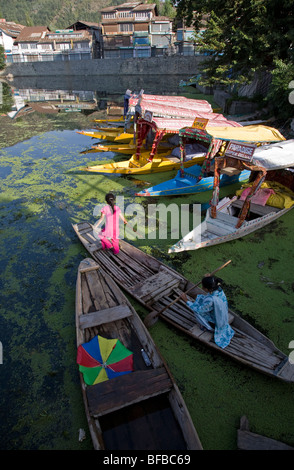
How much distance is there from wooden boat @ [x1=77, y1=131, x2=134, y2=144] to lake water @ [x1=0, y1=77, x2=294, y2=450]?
500 centimetres

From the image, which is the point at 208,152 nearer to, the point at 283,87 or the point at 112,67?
the point at 283,87

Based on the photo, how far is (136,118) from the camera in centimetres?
1313

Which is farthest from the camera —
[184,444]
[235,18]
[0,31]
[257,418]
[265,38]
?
[0,31]

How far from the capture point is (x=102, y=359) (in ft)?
14.2

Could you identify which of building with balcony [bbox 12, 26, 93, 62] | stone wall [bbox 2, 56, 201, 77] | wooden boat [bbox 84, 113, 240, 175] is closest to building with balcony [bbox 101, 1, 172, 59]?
stone wall [bbox 2, 56, 201, 77]

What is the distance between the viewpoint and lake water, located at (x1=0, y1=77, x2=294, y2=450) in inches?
156

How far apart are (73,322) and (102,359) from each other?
1.45 metres

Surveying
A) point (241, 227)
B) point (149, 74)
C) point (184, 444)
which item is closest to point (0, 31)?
point (149, 74)

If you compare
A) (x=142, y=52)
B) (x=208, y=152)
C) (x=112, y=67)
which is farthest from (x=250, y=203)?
(x=142, y=52)

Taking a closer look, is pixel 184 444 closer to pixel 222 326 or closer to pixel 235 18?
pixel 222 326

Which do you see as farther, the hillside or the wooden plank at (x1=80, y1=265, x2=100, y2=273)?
the hillside

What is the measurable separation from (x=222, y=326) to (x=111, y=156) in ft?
40.4

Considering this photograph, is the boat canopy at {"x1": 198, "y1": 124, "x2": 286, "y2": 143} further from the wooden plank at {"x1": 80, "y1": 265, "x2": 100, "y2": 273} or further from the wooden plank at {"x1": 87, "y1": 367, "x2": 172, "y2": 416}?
the wooden plank at {"x1": 87, "y1": 367, "x2": 172, "y2": 416}

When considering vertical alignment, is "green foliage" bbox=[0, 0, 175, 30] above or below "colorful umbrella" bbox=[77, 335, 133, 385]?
above
